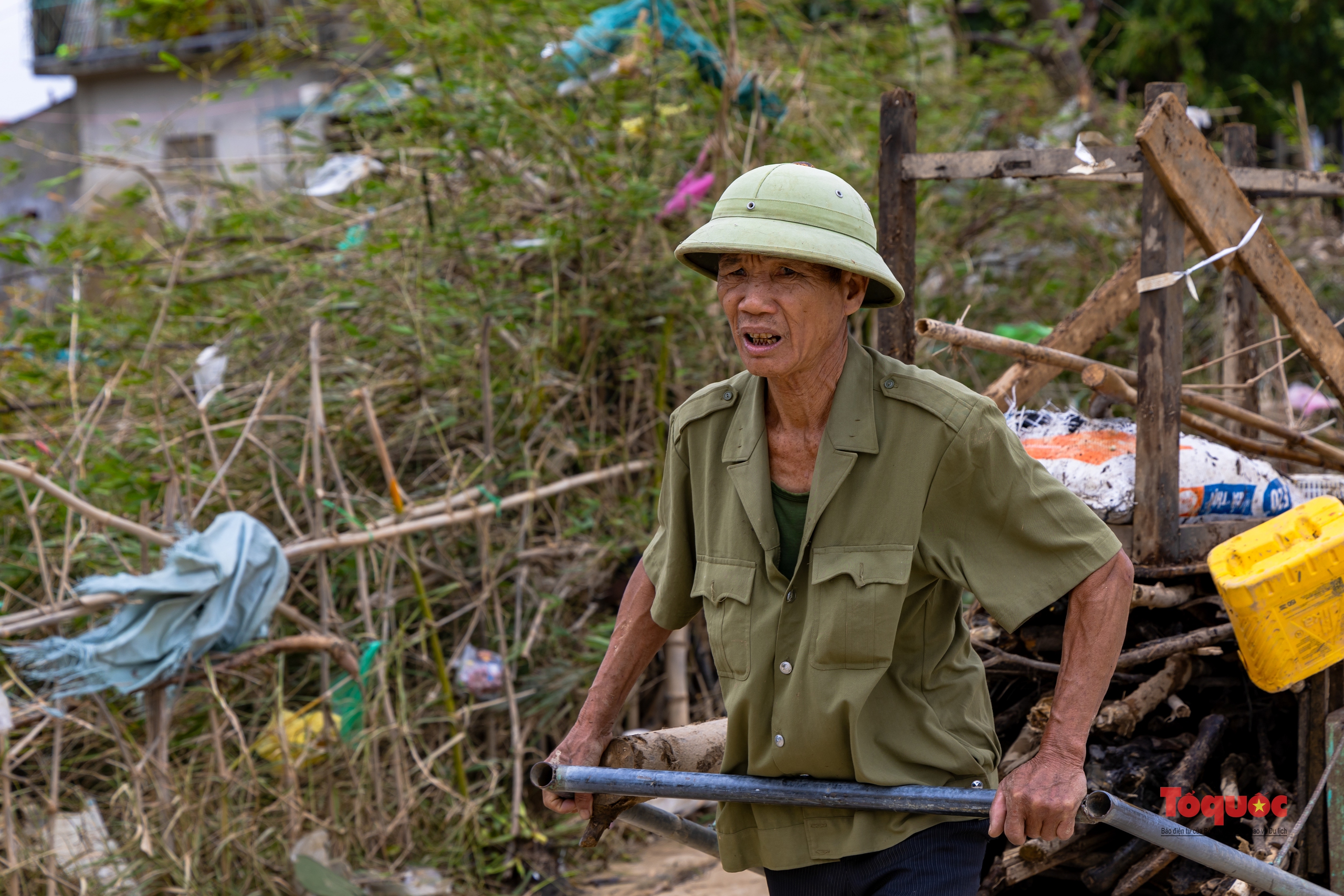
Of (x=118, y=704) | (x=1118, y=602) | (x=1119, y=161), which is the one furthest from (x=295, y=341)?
(x=1118, y=602)

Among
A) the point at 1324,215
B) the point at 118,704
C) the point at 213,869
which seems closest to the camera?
the point at 213,869

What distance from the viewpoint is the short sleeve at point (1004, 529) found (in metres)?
1.72

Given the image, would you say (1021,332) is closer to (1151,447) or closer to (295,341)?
(1151,447)

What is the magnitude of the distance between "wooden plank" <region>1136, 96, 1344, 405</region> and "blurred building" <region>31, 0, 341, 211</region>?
431 centimetres

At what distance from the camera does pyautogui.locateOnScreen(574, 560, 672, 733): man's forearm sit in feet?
6.77

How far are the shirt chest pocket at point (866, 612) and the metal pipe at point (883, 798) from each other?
199 mm

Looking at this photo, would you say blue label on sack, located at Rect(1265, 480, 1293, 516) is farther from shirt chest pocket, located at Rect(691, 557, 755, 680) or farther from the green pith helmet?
shirt chest pocket, located at Rect(691, 557, 755, 680)

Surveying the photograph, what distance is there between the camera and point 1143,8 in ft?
34.0

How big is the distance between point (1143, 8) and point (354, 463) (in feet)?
29.3

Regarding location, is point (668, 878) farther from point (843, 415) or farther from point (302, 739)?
point (843, 415)

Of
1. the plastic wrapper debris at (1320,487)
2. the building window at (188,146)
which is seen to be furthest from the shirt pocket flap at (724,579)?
the building window at (188,146)

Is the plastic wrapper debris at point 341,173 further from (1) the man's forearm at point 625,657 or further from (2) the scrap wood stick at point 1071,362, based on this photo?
(1) the man's forearm at point 625,657

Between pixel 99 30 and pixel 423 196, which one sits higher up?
pixel 99 30

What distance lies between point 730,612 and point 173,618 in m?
2.52
